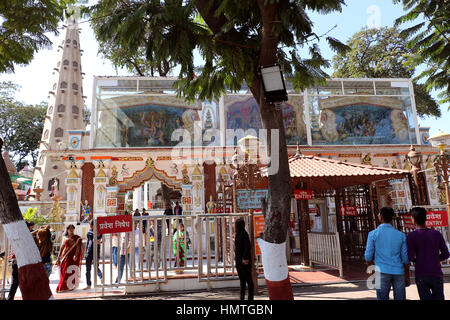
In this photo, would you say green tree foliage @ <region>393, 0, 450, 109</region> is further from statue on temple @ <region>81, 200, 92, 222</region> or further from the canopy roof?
statue on temple @ <region>81, 200, 92, 222</region>

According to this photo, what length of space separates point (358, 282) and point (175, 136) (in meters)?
10.8

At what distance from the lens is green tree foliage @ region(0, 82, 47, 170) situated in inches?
1273

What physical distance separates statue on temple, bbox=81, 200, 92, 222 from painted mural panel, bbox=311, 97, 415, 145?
1180 cm

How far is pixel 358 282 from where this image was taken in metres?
7.49

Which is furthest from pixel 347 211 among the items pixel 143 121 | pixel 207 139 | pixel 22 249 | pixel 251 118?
pixel 143 121

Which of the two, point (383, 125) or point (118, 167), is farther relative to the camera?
point (383, 125)

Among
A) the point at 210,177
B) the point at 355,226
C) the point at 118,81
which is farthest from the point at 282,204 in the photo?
the point at 118,81

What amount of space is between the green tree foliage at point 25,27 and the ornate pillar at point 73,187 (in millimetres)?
8599

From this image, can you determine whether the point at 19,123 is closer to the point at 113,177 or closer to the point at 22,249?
the point at 113,177

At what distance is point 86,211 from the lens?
1441cm

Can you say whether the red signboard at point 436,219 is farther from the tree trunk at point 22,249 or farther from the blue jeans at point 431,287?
the tree trunk at point 22,249

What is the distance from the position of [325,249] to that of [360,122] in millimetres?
10170

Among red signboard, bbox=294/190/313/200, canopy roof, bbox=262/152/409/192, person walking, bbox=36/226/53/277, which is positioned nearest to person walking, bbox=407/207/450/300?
canopy roof, bbox=262/152/409/192

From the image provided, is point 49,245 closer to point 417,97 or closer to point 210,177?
point 210,177
